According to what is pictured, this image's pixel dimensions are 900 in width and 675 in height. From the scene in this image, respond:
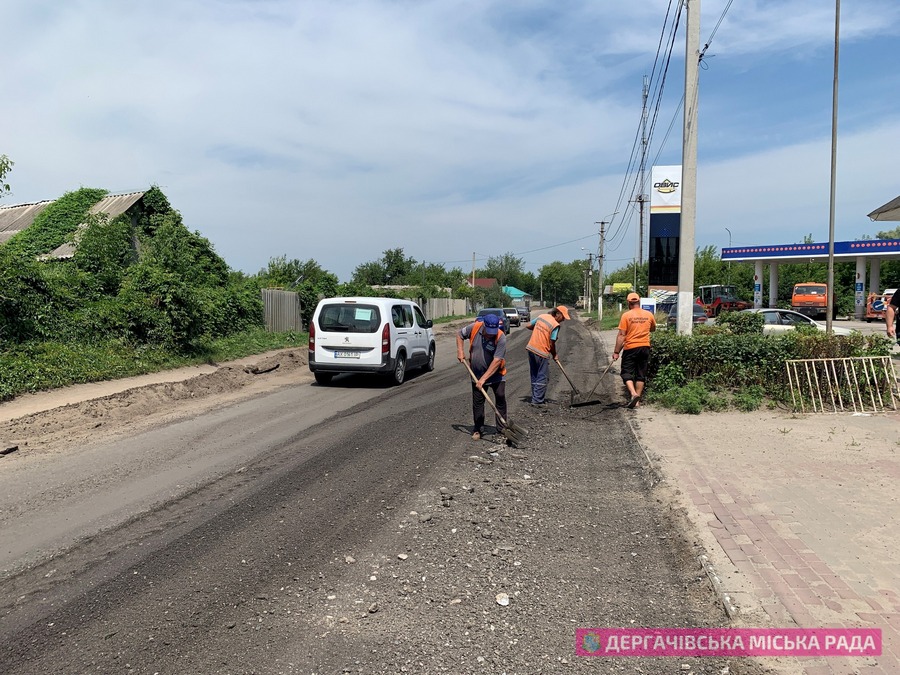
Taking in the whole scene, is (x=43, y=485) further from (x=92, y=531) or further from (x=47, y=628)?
(x=47, y=628)

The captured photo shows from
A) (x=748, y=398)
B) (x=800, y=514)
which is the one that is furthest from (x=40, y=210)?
(x=800, y=514)

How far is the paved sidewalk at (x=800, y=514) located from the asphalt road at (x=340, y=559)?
0.98 feet

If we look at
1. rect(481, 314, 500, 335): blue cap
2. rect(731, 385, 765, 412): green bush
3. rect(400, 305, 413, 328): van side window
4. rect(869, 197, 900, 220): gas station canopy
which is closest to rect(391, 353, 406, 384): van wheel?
rect(400, 305, 413, 328): van side window

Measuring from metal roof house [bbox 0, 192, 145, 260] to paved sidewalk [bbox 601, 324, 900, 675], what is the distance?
19401 mm

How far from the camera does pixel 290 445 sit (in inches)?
292

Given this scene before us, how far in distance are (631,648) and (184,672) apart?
2.20 metres

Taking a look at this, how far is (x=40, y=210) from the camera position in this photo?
68.9 feet

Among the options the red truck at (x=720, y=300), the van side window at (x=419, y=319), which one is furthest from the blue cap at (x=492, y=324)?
the red truck at (x=720, y=300)

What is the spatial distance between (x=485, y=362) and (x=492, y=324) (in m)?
0.52

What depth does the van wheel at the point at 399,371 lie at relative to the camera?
42.5 feet

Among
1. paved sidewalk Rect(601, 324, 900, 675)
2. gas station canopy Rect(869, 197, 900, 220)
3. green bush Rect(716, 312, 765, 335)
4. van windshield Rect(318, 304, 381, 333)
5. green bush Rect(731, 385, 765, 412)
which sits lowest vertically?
paved sidewalk Rect(601, 324, 900, 675)

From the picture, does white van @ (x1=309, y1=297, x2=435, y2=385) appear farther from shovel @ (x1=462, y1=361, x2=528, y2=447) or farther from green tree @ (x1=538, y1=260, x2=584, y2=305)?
green tree @ (x1=538, y1=260, x2=584, y2=305)

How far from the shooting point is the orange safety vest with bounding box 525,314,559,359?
9.88 m

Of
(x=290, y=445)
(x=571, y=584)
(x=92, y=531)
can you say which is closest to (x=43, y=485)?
(x=92, y=531)
